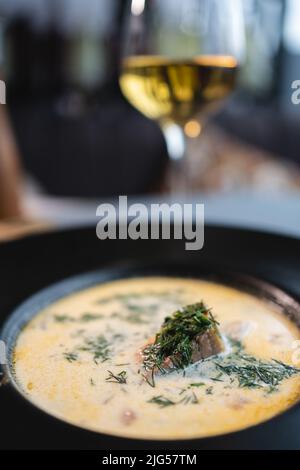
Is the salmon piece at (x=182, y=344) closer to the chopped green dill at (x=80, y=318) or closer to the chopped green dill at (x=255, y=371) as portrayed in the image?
the chopped green dill at (x=255, y=371)

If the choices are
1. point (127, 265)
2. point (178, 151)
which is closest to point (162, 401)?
point (127, 265)

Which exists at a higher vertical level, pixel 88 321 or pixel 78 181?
pixel 78 181

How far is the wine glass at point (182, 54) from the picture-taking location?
110cm

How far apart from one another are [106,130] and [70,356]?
324 cm

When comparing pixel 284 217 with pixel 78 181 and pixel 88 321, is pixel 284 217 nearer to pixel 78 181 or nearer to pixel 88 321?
pixel 88 321

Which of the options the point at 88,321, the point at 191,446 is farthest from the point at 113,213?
the point at 191,446

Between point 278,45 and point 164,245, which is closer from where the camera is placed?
point 164,245

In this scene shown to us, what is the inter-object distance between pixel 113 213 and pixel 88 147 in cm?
235

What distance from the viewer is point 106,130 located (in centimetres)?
375

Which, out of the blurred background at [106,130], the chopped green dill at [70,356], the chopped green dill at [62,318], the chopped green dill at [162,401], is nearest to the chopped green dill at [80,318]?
the chopped green dill at [62,318]

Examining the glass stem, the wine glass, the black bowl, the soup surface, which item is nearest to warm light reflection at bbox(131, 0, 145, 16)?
the wine glass

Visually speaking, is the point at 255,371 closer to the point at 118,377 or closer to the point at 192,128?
the point at 118,377

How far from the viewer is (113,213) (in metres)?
1.43

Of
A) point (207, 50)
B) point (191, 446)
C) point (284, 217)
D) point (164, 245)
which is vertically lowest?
point (191, 446)
